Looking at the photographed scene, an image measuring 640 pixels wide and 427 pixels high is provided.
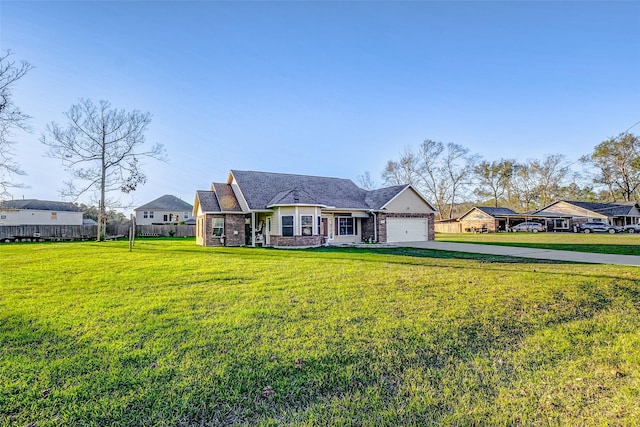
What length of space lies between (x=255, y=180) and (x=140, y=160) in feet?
47.6

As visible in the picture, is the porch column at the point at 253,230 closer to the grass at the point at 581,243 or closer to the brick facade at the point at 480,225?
the grass at the point at 581,243

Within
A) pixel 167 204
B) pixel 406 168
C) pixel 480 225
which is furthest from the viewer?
pixel 167 204

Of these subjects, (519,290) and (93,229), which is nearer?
(519,290)

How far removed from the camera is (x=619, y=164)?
49906 mm

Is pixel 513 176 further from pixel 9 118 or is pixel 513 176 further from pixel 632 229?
pixel 9 118

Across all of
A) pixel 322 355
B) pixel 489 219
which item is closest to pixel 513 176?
pixel 489 219

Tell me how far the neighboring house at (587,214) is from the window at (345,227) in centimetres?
3678

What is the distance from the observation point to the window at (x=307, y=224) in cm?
1939

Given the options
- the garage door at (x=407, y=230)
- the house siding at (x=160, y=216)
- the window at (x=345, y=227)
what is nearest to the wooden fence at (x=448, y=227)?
the garage door at (x=407, y=230)

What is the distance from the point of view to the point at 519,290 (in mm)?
6730

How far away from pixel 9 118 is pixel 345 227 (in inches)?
800

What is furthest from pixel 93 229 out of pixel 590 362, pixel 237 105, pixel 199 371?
pixel 590 362

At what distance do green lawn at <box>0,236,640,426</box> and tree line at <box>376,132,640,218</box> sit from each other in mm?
43283

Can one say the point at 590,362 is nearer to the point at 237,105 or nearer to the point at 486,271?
the point at 486,271
